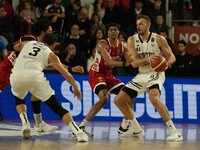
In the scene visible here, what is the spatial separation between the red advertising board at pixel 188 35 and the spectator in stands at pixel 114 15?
157 centimetres

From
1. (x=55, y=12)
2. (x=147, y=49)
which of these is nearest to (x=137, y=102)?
(x=55, y=12)

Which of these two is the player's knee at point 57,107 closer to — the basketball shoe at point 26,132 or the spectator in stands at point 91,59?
the basketball shoe at point 26,132

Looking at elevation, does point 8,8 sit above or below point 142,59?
above

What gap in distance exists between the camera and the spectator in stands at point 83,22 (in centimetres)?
1759

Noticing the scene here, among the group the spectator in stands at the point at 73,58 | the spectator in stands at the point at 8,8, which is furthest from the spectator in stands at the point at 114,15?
the spectator in stands at the point at 8,8

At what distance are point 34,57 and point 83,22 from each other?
22.5 feet

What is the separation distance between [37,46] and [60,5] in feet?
23.2

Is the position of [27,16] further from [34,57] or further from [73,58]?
[34,57]

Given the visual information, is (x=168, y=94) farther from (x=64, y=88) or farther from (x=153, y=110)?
(x=64, y=88)

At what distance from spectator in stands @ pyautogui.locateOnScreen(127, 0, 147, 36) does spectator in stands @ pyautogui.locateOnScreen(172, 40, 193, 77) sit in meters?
1.36

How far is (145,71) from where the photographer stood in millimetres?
11898

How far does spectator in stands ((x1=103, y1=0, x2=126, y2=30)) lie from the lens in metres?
17.9

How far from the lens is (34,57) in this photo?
10867 mm

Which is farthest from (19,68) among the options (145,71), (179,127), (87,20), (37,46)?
(87,20)
